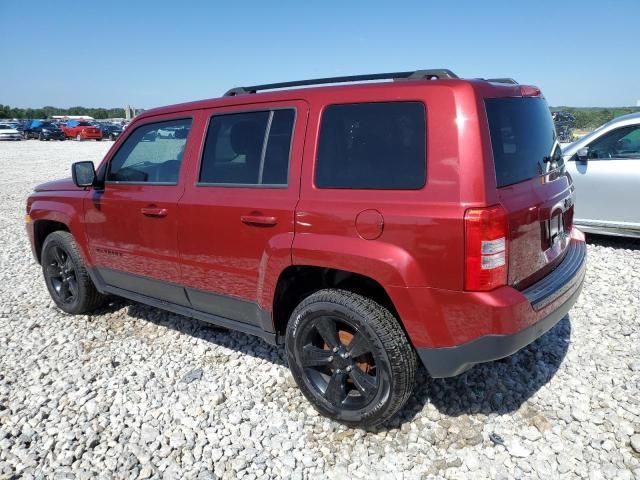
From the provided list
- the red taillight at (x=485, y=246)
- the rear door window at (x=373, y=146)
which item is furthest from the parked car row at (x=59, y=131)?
the red taillight at (x=485, y=246)

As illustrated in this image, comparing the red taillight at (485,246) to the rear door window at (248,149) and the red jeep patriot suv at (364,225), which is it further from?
the rear door window at (248,149)

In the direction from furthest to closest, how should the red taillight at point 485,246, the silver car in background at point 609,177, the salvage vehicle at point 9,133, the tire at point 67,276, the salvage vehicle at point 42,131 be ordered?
the salvage vehicle at point 42,131 → the salvage vehicle at point 9,133 → the silver car in background at point 609,177 → the tire at point 67,276 → the red taillight at point 485,246

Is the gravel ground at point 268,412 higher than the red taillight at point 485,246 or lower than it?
lower

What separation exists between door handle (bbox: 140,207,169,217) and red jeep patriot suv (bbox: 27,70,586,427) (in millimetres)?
19

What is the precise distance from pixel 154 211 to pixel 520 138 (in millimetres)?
2419

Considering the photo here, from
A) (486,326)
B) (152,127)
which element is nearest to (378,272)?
(486,326)

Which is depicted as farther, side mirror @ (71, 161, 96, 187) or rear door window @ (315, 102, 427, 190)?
side mirror @ (71, 161, 96, 187)

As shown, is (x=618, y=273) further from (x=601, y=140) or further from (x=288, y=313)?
(x=288, y=313)

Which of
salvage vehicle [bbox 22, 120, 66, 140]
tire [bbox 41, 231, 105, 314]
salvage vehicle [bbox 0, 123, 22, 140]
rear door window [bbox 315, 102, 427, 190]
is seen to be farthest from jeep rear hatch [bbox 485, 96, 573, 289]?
salvage vehicle [bbox 22, 120, 66, 140]

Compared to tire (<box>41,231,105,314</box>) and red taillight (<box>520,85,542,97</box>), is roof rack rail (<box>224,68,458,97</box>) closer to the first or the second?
red taillight (<box>520,85,542,97</box>)

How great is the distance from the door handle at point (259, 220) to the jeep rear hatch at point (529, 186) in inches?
48.8

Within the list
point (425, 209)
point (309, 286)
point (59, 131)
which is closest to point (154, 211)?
point (309, 286)

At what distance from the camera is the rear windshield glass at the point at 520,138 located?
249 centimetres

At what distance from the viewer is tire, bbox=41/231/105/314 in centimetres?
447
